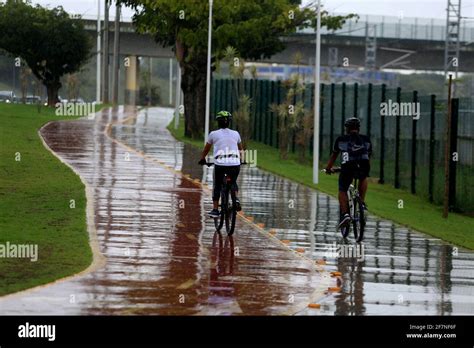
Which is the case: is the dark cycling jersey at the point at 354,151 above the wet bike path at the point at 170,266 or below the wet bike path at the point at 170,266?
above

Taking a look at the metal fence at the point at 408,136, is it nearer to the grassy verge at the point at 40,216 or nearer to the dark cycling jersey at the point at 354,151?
the grassy verge at the point at 40,216

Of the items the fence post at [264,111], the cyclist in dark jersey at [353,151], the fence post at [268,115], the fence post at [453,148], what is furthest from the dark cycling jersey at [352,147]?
the fence post at [264,111]

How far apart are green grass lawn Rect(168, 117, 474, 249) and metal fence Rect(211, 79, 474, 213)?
0.48 meters

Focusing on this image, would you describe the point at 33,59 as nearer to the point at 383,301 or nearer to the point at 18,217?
the point at 18,217

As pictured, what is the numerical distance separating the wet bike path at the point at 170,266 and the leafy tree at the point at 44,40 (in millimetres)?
46453

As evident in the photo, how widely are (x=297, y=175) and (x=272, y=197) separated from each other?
7.42 meters

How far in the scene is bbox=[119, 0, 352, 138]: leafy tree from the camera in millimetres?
49875

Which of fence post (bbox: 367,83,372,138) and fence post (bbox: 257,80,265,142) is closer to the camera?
fence post (bbox: 367,83,372,138)

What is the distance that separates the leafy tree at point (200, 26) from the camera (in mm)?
49875

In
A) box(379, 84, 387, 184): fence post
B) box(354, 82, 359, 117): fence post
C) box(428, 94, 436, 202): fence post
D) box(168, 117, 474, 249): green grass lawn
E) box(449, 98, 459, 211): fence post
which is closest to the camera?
box(168, 117, 474, 249): green grass lawn

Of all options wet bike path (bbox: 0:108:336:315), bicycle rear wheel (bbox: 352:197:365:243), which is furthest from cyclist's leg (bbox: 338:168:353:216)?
wet bike path (bbox: 0:108:336:315)

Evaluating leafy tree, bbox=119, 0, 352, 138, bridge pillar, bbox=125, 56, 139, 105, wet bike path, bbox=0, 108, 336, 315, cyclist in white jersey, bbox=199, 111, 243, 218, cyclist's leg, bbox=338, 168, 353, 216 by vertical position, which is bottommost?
bridge pillar, bbox=125, 56, 139, 105

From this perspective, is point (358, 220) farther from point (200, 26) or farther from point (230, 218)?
point (200, 26)

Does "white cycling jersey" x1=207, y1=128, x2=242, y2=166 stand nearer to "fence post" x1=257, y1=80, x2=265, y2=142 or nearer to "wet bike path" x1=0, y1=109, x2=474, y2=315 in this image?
"wet bike path" x1=0, y1=109, x2=474, y2=315
